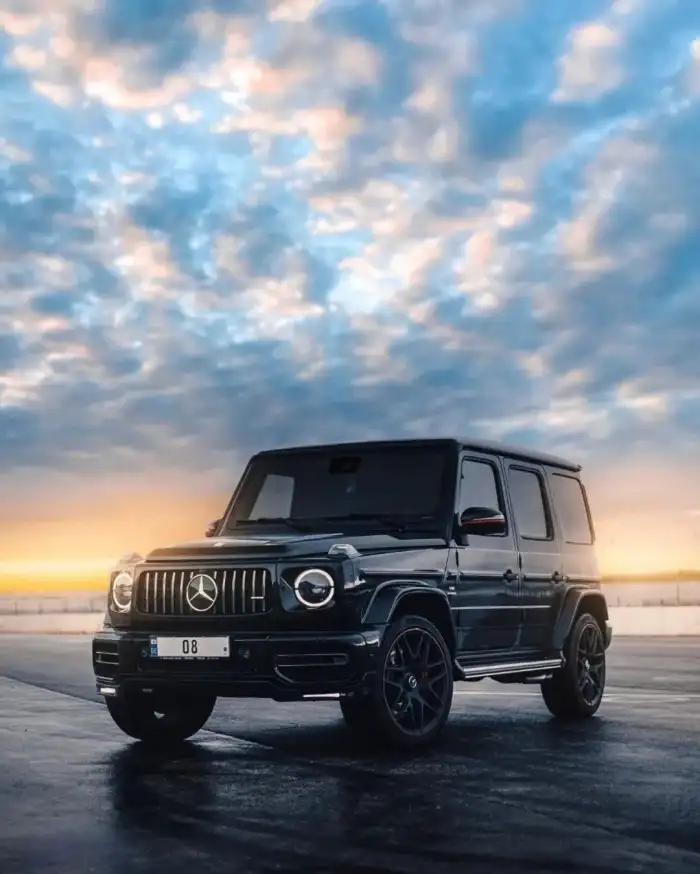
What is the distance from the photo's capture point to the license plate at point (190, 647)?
8500 mm

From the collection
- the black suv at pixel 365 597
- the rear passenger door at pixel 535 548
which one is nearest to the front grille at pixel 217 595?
the black suv at pixel 365 597

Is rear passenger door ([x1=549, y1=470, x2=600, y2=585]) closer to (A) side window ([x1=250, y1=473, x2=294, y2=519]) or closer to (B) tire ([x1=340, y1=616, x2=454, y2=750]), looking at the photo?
(A) side window ([x1=250, y1=473, x2=294, y2=519])

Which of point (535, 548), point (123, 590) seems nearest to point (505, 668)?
point (535, 548)

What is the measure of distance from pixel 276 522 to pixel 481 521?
1.60 metres

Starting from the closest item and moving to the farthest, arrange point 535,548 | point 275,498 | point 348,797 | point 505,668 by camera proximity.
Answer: point 348,797 < point 505,668 < point 275,498 < point 535,548

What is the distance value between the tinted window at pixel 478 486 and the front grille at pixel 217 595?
1.86 meters

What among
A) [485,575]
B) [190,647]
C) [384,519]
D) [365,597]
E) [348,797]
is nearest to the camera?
[348,797]

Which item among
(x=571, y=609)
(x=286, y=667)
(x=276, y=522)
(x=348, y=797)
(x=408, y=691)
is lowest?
(x=348, y=797)

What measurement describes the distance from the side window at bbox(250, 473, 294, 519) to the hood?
1084 mm

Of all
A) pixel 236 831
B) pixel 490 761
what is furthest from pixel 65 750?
pixel 236 831

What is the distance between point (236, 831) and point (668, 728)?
503cm

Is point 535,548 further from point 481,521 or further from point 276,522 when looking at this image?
point 276,522

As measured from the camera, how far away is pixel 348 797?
686cm

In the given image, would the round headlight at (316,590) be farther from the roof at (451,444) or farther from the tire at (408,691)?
the roof at (451,444)
